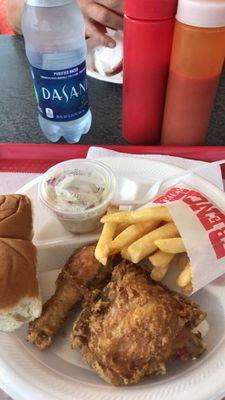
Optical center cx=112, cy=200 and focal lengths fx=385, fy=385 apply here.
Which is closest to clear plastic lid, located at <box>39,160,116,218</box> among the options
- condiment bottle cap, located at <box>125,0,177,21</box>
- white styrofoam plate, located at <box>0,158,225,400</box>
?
white styrofoam plate, located at <box>0,158,225,400</box>

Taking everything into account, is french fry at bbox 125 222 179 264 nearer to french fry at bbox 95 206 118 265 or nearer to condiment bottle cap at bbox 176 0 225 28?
french fry at bbox 95 206 118 265

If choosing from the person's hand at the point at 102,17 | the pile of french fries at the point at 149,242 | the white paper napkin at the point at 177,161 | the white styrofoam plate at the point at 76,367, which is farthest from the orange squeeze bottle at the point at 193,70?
the person's hand at the point at 102,17

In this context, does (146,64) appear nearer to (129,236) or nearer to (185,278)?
(129,236)

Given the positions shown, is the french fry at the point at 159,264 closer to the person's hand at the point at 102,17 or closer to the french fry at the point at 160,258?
the french fry at the point at 160,258

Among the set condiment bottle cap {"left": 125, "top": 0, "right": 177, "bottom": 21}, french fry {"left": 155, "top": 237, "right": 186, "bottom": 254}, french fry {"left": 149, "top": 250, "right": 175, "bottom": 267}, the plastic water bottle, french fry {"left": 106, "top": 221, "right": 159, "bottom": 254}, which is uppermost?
condiment bottle cap {"left": 125, "top": 0, "right": 177, "bottom": 21}

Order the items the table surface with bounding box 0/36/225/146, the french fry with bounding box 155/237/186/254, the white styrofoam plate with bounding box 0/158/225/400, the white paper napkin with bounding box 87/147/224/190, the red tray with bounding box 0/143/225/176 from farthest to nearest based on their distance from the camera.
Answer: the table surface with bounding box 0/36/225/146, the red tray with bounding box 0/143/225/176, the white paper napkin with bounding box 87/147/224/190, the french fry with bounding box 155/237/186/254, the white styrofoam plate with bounding box 0/158/225/400
